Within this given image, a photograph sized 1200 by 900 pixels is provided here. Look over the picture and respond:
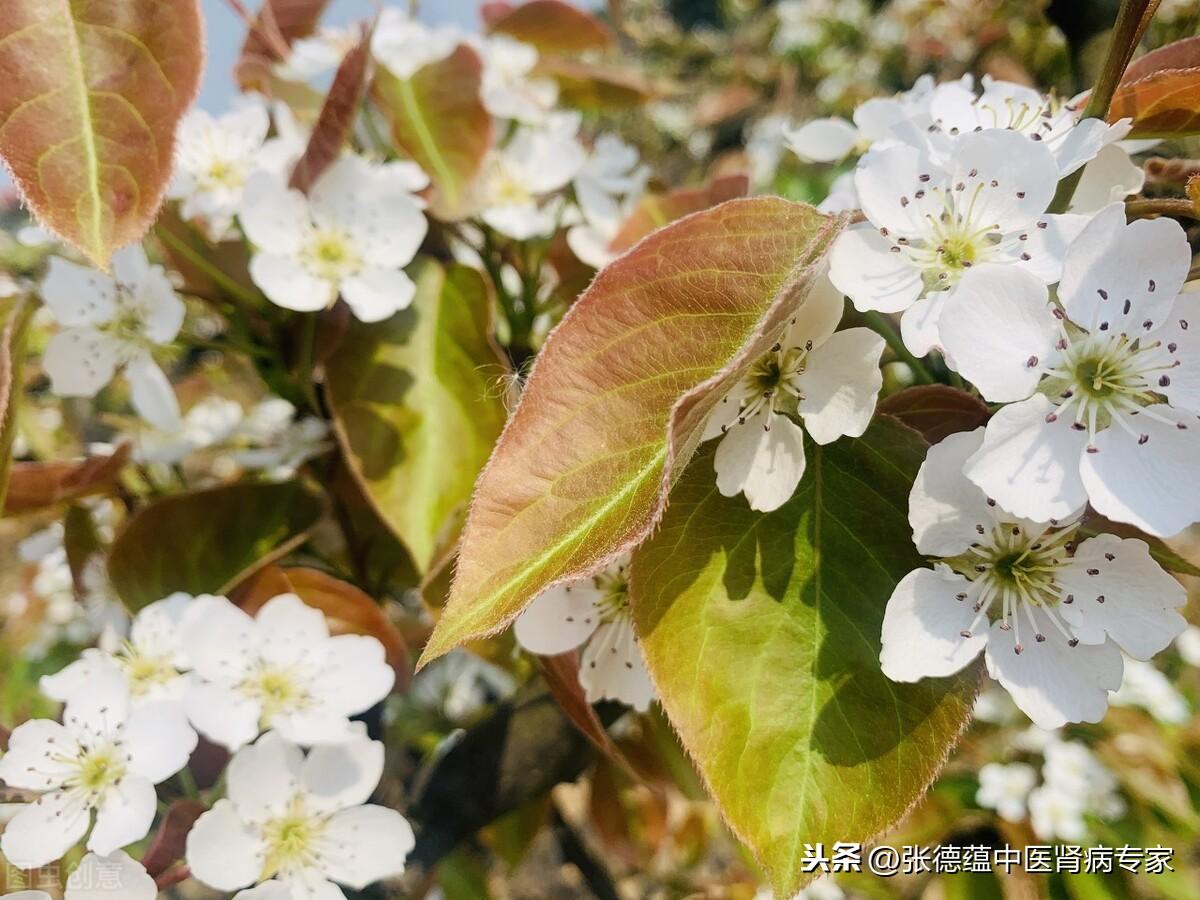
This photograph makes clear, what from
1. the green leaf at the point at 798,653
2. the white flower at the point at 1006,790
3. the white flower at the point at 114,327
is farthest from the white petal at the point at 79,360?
the white flower at the point at 1006,790

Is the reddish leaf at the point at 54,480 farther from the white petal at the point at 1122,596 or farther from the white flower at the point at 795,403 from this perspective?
the white petal at the point at 1122,596

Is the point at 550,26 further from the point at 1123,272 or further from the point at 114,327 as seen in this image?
the point at 1123,272

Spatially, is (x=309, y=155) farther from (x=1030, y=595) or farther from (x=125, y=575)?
(x=1030, y=595)

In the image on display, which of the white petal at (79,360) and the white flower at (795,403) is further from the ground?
the white flower at (795,403)

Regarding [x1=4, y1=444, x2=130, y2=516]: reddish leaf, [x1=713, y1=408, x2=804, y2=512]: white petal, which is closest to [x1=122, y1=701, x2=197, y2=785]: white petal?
[x1=4, y1=444, x2=130, y2=516]: reddish leaf

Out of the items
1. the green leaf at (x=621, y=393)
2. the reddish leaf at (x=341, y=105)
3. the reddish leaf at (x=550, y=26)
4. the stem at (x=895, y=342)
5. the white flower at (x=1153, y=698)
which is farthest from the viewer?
the white flower at (x=1153, y=698)

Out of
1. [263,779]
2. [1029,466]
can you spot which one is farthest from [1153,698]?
[263,779]
